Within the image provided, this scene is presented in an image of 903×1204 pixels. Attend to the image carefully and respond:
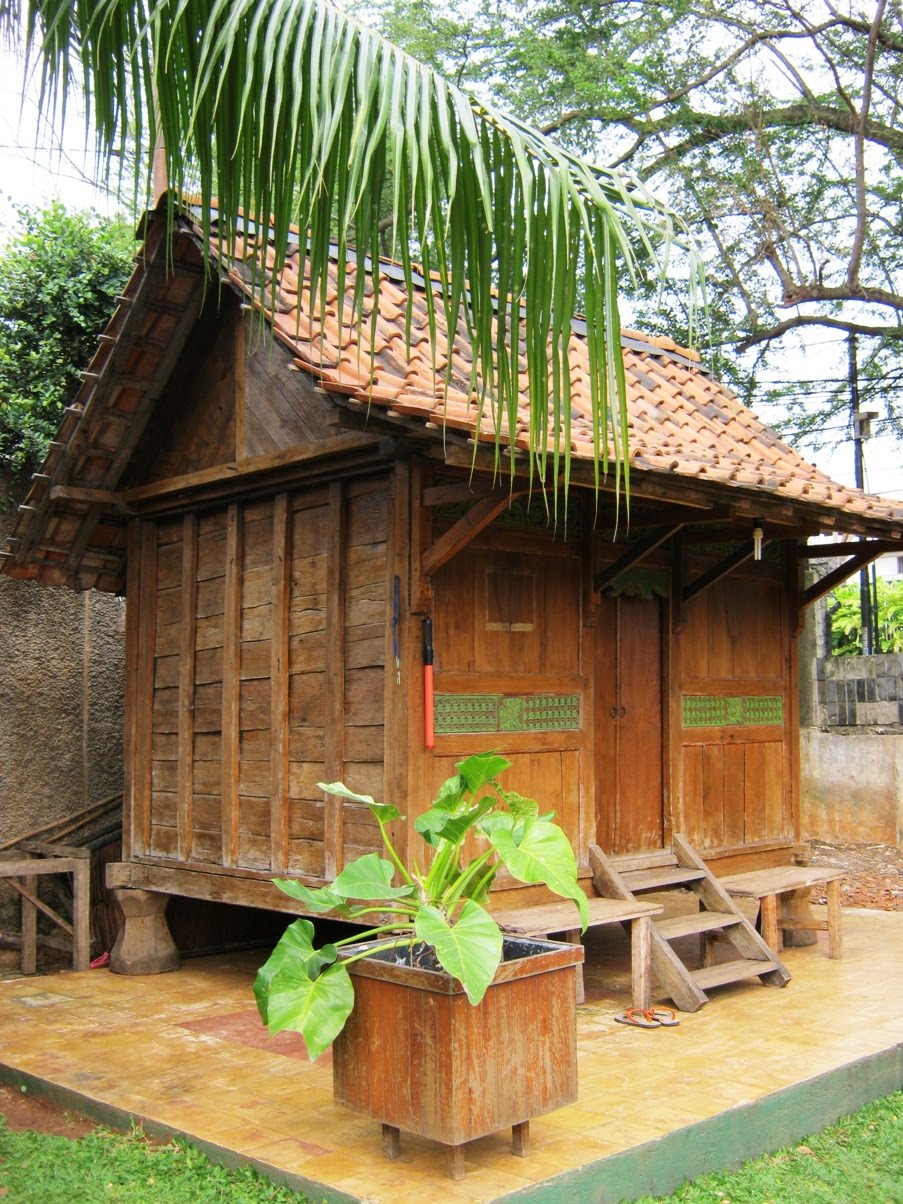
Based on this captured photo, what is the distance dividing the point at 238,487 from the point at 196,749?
168 cm

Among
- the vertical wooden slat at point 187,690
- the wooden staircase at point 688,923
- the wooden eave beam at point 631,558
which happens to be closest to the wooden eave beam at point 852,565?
the wooden eave beam at point 631,558

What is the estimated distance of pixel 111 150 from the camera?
3715 millimetres

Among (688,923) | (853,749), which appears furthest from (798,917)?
(853,749)

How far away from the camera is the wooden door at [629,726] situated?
313 inches

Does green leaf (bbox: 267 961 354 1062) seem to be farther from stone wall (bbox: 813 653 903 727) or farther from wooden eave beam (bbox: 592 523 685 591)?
stone wall (bbox: 813 653 903 727)

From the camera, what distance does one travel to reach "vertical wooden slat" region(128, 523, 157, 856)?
27.1 feet

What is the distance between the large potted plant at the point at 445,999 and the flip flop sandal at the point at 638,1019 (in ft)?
6.27

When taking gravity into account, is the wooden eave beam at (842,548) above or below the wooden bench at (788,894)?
above

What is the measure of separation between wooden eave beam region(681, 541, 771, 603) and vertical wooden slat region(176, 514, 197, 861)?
3205mm

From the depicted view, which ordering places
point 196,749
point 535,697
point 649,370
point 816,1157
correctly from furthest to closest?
point 649,370
point 196,749
point 535,697
point 816,1157

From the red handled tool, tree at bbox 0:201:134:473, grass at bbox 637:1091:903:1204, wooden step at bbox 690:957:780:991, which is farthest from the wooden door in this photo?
tree at bbox 0:201:134:473

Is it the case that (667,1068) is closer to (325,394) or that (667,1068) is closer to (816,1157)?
(816,1157)

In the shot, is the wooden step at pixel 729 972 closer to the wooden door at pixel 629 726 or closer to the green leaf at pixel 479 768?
the wooden door at pixel 629 726

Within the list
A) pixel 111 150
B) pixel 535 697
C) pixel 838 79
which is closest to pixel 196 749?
pixel 535 697
